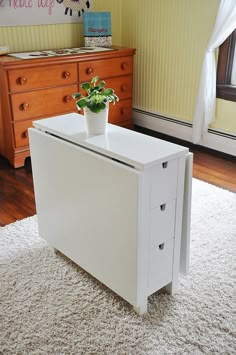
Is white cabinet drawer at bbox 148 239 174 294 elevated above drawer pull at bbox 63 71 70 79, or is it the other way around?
drawer pull at bbox 63 71 70 79

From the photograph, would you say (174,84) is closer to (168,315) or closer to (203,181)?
(203,181)

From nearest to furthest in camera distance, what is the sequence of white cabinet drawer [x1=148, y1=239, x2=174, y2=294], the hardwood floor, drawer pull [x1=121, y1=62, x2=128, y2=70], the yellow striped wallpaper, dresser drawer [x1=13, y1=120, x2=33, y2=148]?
1. white cabinet drawer [x1=148, y1=239, x2=174, y2=294]
2. the hardwood floor
3. dresser drawer [x1=13, y1=120, x2=33, y2=148]
4. the yellow striped wallpaper
5. drawer pull [x1=121, y1=62, x2=128, y2=70]

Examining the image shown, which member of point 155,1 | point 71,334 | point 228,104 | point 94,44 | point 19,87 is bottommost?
point 71,334

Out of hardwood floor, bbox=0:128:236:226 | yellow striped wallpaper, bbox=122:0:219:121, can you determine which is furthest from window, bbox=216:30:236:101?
hardwood floor, bbox=0:128:236:226

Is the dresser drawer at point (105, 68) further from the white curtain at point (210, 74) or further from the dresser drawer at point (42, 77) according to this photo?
the white curtain at point (210, 74)

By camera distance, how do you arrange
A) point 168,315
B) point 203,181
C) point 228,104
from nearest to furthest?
point 168,315 → point 203,181 → point 228,104

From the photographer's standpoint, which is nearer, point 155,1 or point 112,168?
point 112,168

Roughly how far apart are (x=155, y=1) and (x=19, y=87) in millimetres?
1579

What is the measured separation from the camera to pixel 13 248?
2240 millimetres

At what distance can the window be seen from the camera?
128 inches

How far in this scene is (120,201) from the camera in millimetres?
1597

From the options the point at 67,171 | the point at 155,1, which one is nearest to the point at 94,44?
the point at 155,1

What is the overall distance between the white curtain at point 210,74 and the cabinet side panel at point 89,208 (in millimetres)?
1889

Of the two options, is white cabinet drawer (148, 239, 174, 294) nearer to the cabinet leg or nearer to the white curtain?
the cabinet leg
